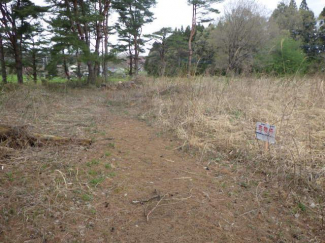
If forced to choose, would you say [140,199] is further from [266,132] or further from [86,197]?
[266,132]

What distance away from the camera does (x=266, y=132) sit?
226 centimetres

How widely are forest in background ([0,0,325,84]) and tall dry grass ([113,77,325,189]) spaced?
1.67ft

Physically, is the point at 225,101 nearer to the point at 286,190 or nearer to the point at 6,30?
the point at 286,190

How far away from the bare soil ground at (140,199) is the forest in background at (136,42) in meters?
2.40

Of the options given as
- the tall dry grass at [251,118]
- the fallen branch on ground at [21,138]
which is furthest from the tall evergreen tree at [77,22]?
the fallen branch on ground at [21,138]

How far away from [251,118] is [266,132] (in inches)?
55.0

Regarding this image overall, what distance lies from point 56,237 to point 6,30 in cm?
861

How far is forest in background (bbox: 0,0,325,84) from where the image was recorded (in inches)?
307

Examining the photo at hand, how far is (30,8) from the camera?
24.2 ft

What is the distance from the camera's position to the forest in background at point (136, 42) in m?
7.80

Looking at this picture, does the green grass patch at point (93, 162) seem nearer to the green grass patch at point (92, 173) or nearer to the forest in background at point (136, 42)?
the green grass patch at point (92, 173)

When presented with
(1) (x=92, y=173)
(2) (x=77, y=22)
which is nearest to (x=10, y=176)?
(1) (x=92, y=173)

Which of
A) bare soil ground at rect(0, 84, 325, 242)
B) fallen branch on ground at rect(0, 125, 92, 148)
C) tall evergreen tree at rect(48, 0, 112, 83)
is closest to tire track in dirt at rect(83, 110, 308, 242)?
bare soil ground at rect(0, 84, 325, 242)

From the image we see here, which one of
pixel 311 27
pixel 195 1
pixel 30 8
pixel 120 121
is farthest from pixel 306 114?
pixel 195 1
